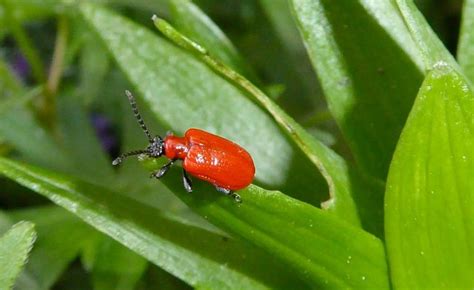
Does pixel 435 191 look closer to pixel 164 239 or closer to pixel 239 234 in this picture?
pixel 239 234

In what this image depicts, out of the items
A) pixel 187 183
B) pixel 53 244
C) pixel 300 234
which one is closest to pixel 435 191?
pixel 300 234

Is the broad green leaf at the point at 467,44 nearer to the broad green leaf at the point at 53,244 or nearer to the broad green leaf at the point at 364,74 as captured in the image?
the broad green leaf at the point at 364,74

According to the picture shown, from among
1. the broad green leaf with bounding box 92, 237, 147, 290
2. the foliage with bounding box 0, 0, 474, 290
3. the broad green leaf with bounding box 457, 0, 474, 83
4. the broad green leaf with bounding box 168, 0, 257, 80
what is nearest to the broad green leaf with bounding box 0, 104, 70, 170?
the foliage with bounding box 0, 0, 474, 290

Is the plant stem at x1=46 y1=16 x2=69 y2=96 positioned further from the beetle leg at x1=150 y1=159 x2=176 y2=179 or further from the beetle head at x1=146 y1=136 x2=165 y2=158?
the beetle leg at x1=150 y1=159 x2=176 y2=179

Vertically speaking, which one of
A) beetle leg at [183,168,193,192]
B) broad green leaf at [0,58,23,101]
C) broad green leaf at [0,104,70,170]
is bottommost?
broad green leaf at [0,104,70,170]

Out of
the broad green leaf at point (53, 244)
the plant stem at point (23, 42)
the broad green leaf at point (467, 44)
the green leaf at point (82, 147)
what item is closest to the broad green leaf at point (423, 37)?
the broad green leaf at point (467, 44)

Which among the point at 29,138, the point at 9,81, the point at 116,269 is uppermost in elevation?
the point at 9,81
